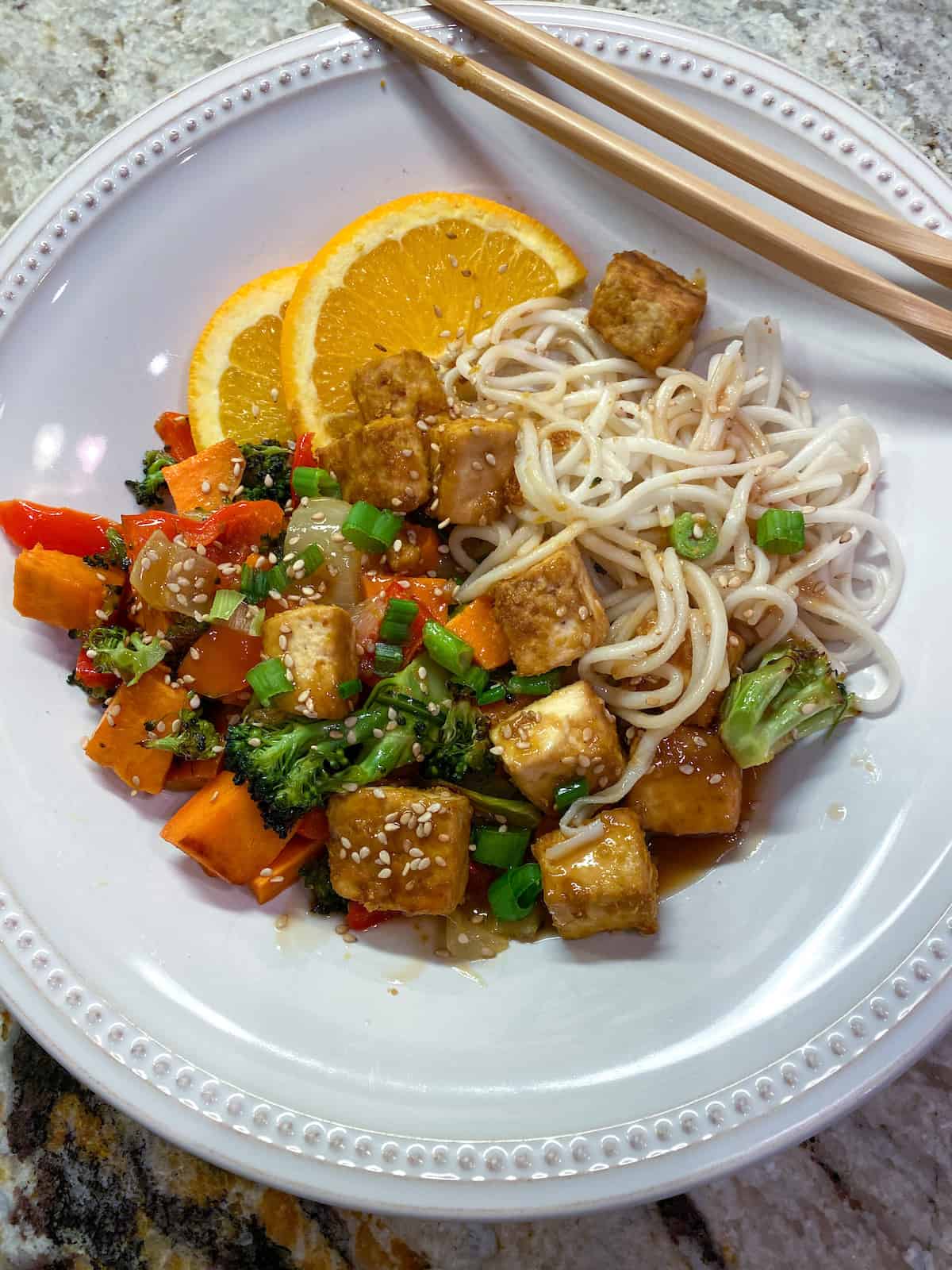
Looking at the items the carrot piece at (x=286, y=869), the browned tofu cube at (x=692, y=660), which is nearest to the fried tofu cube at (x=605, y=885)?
the browned tofu cube at (x=692, y=660)

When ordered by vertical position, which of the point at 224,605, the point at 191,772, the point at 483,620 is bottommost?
the point at 191,772

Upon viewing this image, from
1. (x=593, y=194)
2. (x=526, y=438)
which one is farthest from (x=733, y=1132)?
(x=593, y=194)

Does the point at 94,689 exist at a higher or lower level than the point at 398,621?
lower

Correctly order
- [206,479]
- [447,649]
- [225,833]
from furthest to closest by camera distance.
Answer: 1. [206,479]
2. [447,649]
3. [225,833]

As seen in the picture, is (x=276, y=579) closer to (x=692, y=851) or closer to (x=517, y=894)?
(x=517, y=894)

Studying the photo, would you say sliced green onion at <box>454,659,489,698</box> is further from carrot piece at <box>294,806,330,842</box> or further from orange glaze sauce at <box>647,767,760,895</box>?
orange glaze sauce at <box>647,767,760,895</box>

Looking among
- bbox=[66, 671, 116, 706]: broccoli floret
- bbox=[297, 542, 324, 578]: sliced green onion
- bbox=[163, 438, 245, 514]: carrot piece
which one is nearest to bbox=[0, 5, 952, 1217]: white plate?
bbox=[66, 671, 116, 706]: broccoli floret

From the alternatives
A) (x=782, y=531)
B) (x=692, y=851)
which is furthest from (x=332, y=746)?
(x=782, y=531)
